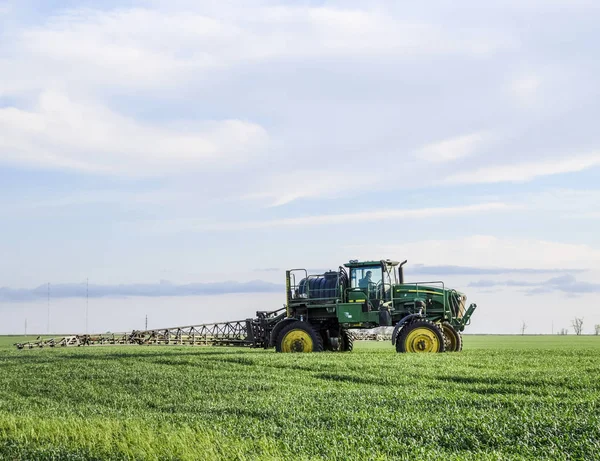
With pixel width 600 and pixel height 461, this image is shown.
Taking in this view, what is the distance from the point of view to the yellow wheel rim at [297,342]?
30.1m

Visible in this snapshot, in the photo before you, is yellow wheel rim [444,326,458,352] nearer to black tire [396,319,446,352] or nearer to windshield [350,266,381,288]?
black tire [396,319,446,352]

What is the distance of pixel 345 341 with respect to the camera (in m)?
32.4

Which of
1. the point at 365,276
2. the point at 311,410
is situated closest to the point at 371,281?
the point at 365,276

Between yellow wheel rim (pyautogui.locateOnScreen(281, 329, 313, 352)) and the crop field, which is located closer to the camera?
the crop field

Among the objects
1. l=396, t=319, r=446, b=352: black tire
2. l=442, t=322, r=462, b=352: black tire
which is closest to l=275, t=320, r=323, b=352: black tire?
l=396, t=319, r=446, b=352: black tire

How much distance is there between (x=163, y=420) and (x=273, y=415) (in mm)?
2214

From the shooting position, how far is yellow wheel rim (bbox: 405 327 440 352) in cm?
2798

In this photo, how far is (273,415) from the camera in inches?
561

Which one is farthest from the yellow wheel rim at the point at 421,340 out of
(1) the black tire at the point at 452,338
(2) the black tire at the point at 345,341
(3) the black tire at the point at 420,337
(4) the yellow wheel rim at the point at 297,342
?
(2) the black tire at the point at 345,341

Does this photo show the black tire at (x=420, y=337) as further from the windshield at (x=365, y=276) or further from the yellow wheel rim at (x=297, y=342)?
the yellow wheel rim at (x=297, y=342)

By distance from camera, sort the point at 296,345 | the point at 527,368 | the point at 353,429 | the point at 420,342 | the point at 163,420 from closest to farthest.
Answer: the point at 353,429 → the point at 163,420 → the point at 527,368 → the point at 420,342 → the point at 296,345

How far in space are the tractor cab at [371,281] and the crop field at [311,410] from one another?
17.5ft

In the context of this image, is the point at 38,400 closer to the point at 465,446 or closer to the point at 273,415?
the point at 273,415

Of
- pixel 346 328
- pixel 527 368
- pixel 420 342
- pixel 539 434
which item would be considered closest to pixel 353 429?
pixel 539 434
